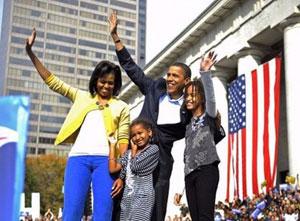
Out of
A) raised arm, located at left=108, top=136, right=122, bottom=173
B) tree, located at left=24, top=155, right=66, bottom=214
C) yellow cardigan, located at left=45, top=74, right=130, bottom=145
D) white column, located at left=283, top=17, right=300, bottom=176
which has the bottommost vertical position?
tree, located at left=24, top=155, right=66, bottom=214

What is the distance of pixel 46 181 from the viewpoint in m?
67.1

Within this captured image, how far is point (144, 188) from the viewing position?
4305mm

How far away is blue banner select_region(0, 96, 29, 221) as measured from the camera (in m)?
3.60

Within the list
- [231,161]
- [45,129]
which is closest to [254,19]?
[231,161]

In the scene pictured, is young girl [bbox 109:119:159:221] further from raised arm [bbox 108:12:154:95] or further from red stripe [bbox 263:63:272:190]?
red stripe [bbox 263:63:272:190]

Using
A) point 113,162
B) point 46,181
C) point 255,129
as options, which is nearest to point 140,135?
point 113,162

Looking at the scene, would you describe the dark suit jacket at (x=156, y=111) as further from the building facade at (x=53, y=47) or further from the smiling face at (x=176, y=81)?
the building facade at (x=53, y=47)

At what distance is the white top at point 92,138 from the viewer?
432cm

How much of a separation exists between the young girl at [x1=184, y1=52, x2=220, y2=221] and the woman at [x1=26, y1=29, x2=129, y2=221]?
0.65 metres

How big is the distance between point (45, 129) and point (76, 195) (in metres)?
104

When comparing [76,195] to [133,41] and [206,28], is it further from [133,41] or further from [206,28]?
[133,41]

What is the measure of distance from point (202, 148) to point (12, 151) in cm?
176

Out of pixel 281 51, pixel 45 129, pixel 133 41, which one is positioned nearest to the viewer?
pixel 281 51

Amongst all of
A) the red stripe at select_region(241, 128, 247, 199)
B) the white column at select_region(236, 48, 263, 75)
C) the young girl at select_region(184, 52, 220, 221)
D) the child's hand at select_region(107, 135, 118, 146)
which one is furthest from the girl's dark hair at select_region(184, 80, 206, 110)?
the white column at select_region(236, 48, 263, 75)
